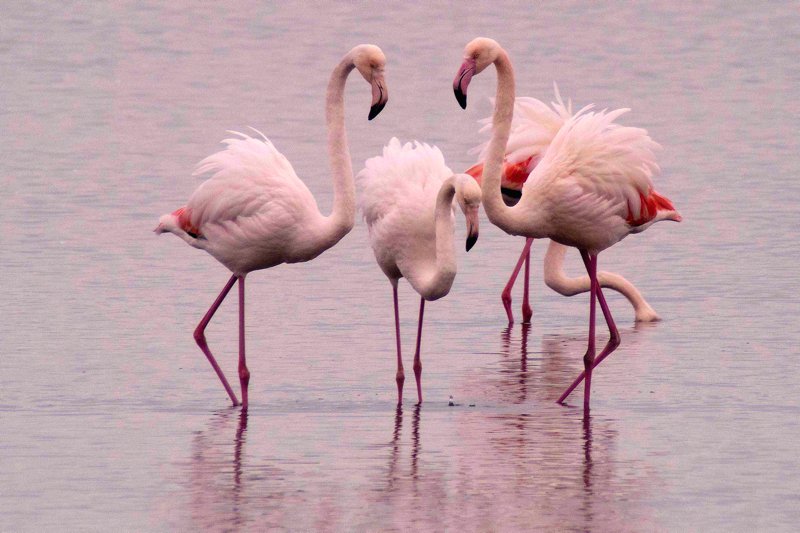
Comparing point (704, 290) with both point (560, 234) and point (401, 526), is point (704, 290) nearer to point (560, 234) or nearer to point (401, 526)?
point (560, 234)

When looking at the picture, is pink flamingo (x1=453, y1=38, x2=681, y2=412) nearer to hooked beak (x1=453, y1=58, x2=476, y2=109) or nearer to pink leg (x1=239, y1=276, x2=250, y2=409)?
hooked beak (x1=453, y1=58, x2=476, y2=109)

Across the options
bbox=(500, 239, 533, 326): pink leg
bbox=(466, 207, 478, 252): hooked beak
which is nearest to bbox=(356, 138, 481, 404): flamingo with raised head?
bbox=(466, 207, 478, 252): hooked beak

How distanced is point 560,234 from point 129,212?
6401mm

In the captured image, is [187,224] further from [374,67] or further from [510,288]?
[510,288]

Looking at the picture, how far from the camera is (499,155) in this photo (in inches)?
409

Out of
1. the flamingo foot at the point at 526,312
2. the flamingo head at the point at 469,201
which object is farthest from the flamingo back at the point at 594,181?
the flamingo foot at the point at 526,312

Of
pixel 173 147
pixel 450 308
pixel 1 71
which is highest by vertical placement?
pixel 1 71

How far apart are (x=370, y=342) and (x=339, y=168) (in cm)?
166

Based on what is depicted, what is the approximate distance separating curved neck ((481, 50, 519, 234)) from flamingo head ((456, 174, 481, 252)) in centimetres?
56

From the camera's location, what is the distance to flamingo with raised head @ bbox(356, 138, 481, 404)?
9914 mm

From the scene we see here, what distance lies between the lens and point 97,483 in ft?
27.8

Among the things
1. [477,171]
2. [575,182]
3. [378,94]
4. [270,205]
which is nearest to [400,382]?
[270,205]

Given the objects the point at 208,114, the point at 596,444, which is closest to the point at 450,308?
the point at 596,444

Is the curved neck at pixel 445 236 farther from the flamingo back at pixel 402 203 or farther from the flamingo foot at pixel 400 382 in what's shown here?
the flamingo foot at pixel 400 382
